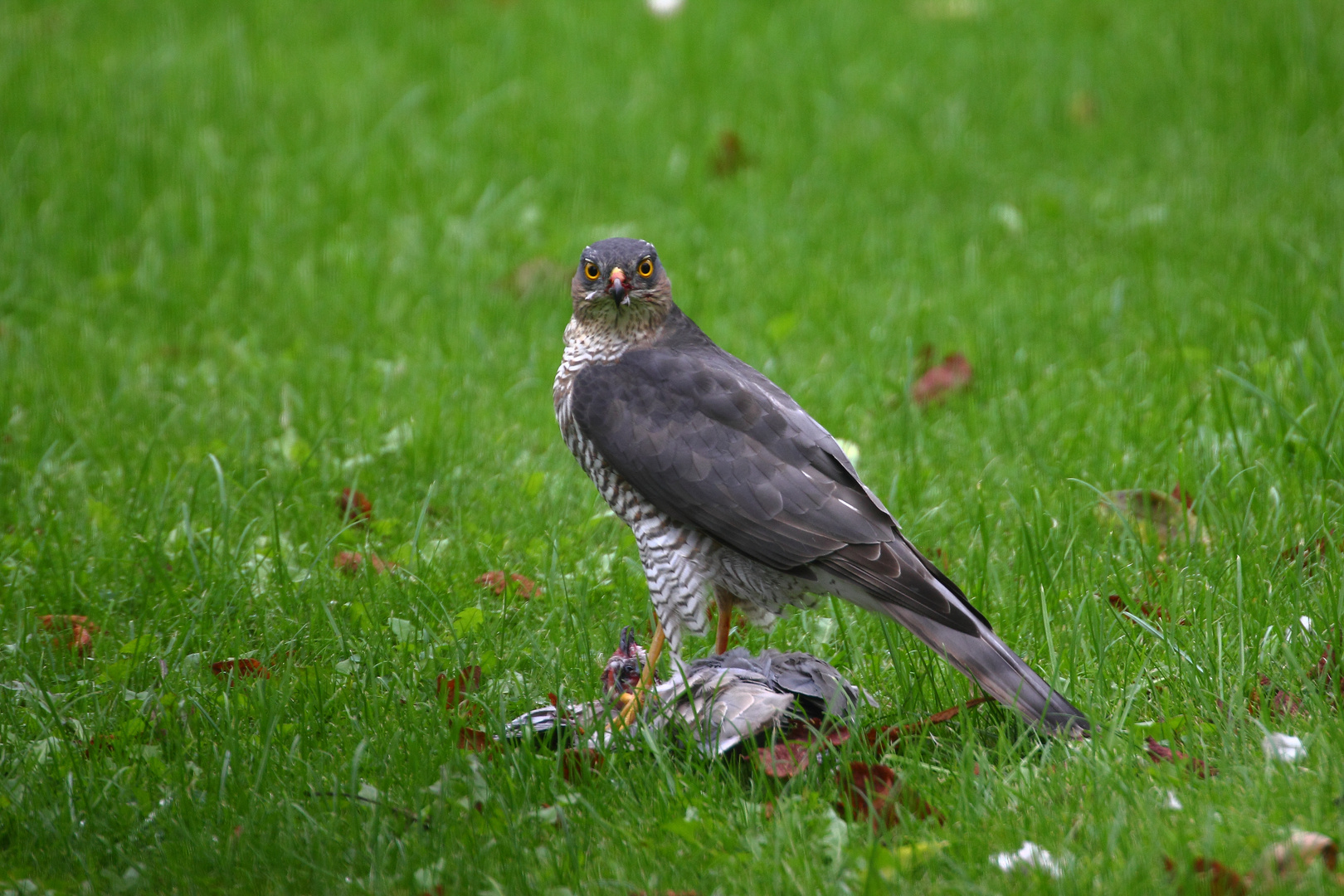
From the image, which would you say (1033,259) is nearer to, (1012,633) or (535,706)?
(1012,633)

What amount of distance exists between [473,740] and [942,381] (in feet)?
9.65

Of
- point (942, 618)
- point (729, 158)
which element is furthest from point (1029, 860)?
point (729, 158)

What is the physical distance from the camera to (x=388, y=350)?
598 cm

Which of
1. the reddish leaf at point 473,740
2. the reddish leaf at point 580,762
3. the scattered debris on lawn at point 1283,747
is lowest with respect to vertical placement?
the reddish leaf at point 473,740

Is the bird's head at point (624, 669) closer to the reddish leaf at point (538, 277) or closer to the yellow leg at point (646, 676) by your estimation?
the yellow leg at point (646, 676)

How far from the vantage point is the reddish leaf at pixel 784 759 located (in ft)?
9.77

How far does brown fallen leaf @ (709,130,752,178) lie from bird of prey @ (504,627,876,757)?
15.2 feet

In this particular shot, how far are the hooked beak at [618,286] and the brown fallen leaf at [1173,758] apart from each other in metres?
1.87

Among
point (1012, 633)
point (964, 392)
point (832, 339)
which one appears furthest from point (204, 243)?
point (1012, 633)

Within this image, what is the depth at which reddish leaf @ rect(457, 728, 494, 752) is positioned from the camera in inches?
125

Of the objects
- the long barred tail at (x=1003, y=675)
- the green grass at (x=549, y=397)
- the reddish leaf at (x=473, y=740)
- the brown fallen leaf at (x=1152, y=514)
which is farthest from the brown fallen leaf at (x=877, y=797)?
the brown fallen leaf at (x=1152, y=514)

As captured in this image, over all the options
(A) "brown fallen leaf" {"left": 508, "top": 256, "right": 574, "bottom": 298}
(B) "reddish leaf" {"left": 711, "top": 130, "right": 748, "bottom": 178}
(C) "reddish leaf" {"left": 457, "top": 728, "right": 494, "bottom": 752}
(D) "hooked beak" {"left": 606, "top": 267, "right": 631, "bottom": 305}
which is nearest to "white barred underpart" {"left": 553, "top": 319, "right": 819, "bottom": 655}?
(D) "hooked beak" {"left": 606, "top": 267, "right": 631, "bottom": 305}

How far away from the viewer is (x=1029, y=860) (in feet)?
8.64

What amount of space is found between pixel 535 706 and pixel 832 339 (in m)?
2.99
